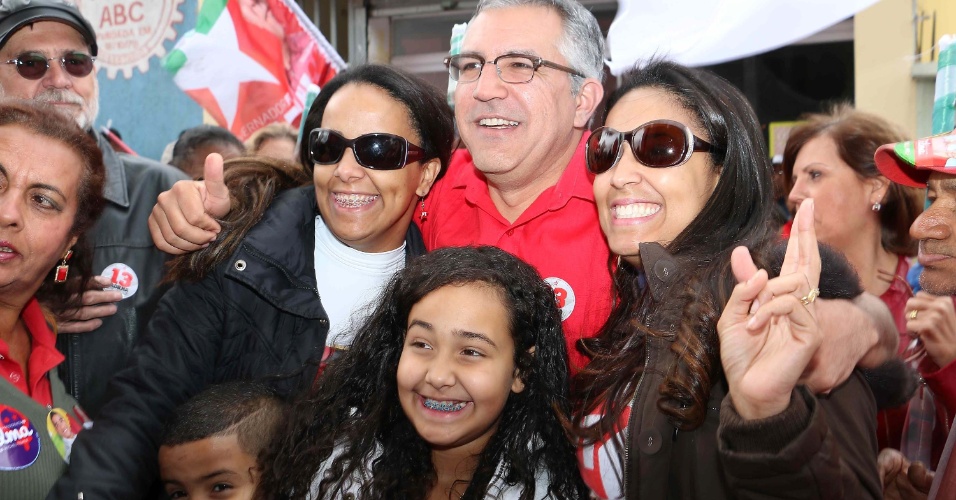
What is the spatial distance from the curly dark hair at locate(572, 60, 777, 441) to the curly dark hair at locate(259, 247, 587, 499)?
0.15 metres

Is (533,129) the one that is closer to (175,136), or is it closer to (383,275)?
(383,275)

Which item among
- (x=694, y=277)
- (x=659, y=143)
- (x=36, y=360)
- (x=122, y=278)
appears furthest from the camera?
(x=122, y=278)

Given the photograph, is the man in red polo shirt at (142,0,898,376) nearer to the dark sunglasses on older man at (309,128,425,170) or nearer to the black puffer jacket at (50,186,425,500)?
the black puffer jacket at (50,186,425,500)

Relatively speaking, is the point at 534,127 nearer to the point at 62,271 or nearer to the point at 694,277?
the point at 694,277

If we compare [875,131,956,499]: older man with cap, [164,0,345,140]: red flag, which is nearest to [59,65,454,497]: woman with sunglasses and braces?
[875,131,956,499]: older man with cap

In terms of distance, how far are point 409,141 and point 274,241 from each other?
1.98ft

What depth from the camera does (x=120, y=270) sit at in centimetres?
355

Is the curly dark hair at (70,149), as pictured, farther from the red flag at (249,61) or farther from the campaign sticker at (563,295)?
the red flag at (249,61)

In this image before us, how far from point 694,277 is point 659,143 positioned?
0.53m

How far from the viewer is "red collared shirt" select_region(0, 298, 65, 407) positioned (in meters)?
2.80

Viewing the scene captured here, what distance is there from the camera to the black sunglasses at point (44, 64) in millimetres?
3791

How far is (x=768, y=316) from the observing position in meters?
1.79

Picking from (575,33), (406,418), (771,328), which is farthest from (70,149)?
(771,328)

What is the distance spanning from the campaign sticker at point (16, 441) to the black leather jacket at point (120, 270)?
71 centimetres
